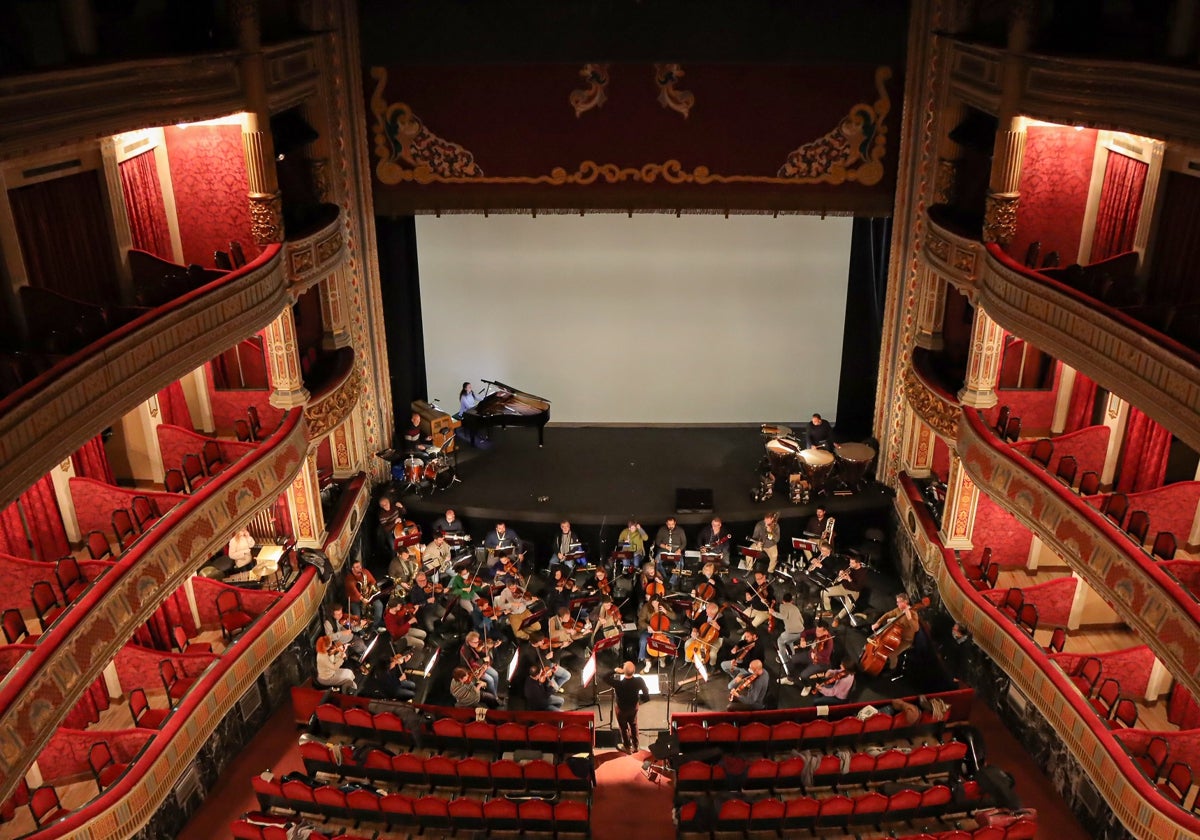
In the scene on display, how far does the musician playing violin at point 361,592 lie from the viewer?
13.1 m

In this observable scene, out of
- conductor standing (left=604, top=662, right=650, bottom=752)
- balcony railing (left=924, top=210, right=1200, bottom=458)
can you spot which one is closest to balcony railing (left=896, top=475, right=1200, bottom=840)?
balcony railing (left=924, top=210, right=1200, bottom=458)

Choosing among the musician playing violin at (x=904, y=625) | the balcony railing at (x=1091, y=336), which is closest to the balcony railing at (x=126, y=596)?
the musician playing violin at (x=904, y=625)

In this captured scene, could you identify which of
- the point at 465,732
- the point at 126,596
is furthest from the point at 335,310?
the point at 465,732

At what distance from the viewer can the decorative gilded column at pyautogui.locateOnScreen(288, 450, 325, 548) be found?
13.0 meters

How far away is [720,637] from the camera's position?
1266cm

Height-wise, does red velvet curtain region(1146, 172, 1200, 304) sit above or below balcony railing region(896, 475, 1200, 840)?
above

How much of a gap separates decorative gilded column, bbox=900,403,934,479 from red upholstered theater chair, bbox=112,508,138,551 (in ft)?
32.1

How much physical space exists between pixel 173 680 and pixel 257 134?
579cm

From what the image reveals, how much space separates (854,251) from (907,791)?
8239 millimetres

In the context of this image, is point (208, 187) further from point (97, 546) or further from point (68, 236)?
point (97, 546)

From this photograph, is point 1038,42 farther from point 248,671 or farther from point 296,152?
point 248,671

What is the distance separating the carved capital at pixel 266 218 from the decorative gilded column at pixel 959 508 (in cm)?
835

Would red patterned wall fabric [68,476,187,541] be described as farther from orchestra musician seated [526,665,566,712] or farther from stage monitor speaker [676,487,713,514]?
stage monitor speaker [676,487,713,514]

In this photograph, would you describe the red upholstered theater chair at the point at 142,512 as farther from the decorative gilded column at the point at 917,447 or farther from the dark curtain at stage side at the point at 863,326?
the dark curtain at stage side at the point at 863,326
